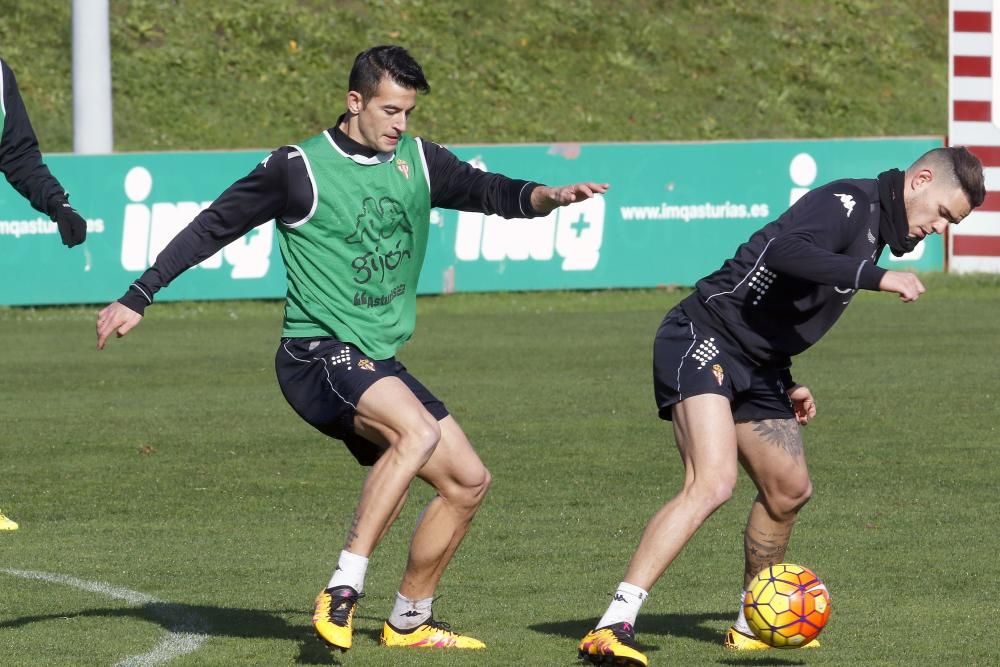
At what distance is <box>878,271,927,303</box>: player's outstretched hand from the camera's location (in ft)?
20.1

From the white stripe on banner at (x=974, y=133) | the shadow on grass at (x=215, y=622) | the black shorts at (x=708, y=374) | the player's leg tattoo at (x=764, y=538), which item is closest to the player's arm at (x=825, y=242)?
the black shorts at (x=708, y=374)

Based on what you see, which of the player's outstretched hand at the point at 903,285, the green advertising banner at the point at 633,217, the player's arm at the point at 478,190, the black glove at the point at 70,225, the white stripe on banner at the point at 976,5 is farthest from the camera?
the white stripe on banner at the point at 976,5

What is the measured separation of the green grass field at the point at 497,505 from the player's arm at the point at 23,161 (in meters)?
1.65

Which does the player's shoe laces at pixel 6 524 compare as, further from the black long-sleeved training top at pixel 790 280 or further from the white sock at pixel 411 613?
the black long-sleeved training top at pixel 790 280

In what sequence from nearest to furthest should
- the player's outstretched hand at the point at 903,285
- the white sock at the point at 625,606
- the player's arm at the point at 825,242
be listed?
the player's outstretched hand at the point at 903,285
the player's arm at the point at 825,242
the white sock at the point at 625,606

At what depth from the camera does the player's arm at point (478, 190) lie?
7.17 metres

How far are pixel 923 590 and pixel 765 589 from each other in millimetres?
1429

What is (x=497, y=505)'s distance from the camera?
398 inches

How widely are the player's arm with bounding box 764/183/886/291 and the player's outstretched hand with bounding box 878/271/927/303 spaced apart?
0.10 feet

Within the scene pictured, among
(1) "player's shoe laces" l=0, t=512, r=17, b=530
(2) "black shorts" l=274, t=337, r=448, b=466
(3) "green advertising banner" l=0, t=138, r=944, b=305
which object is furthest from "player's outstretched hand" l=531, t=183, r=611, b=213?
(3) "green advertising banner" l=0, t=138, r=944, b=305

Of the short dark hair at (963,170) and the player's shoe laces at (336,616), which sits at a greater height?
the short dark hair at (963,170)

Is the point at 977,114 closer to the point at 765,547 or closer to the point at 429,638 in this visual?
the point at 765,547

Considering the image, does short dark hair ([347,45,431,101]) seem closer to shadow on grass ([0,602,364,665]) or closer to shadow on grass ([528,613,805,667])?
shadow on grass ([0,602,364,665])

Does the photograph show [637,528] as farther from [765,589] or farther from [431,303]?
[431,303]
